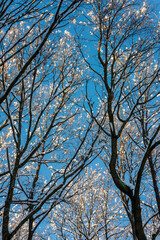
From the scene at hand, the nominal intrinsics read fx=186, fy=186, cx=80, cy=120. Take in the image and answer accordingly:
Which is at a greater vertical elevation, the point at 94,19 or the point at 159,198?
the point at 94,19

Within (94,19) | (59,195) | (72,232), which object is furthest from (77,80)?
(72,232)

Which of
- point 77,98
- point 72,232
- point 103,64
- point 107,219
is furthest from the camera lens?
point 72,232

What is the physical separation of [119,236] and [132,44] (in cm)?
856

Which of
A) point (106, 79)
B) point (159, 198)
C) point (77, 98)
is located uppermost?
point (77, 98)

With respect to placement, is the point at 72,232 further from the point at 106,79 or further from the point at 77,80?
the point at 106,79

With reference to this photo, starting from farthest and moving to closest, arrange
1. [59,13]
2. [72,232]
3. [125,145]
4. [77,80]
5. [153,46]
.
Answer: [72,232] < [125,145] < [77,80] < [153,46] < [59,13]

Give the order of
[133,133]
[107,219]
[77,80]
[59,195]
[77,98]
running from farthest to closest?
[107,219], [133,133], [77,98], [77,80], [59,195]

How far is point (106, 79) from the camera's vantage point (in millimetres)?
3758

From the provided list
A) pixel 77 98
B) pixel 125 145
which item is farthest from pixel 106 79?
pixel 125 145

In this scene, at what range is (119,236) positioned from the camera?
8.66 m

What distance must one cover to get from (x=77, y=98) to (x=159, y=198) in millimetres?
3526

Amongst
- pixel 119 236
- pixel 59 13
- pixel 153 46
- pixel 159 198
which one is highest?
pixel 153 46

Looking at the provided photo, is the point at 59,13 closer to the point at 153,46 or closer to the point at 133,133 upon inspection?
the point at 153,46

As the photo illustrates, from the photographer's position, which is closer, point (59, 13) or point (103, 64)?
point (59, 13)
